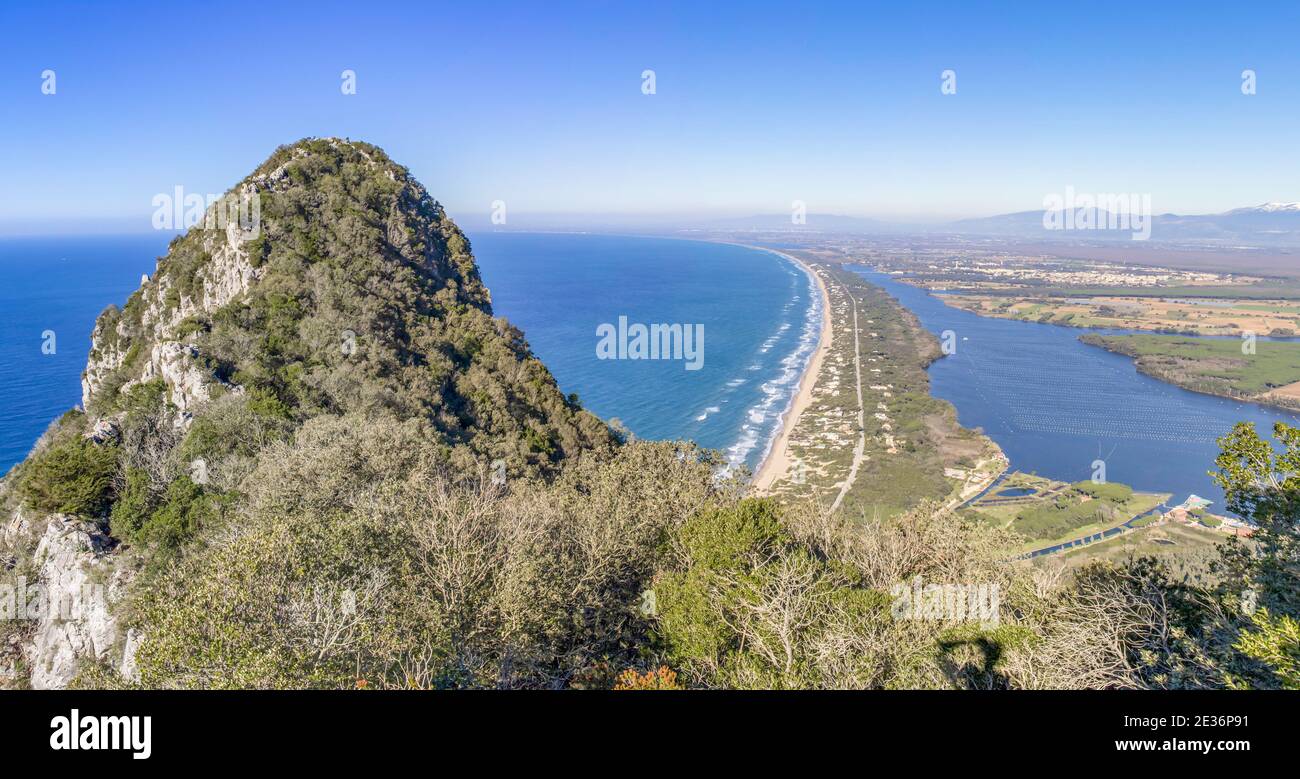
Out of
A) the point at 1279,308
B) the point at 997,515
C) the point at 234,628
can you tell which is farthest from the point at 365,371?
the point at 1279,308

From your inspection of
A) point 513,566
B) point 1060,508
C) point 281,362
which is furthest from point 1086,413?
point 281,362

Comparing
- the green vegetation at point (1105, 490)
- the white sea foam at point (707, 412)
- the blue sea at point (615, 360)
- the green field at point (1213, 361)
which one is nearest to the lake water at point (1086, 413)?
the green vegetation at point (1105, 490)

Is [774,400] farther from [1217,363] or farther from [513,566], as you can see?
[1217,363]

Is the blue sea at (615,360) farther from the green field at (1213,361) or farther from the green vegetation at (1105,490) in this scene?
the green field at (1213,361)

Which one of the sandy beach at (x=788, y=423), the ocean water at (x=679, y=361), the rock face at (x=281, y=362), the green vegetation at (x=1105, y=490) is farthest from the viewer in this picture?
the ocean water at (x=679, y=361)

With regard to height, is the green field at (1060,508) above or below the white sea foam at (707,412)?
below

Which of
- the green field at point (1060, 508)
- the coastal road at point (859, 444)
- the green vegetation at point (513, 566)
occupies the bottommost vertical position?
the green field at point (1060, 508)

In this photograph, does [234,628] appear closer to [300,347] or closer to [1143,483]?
[300,347]
